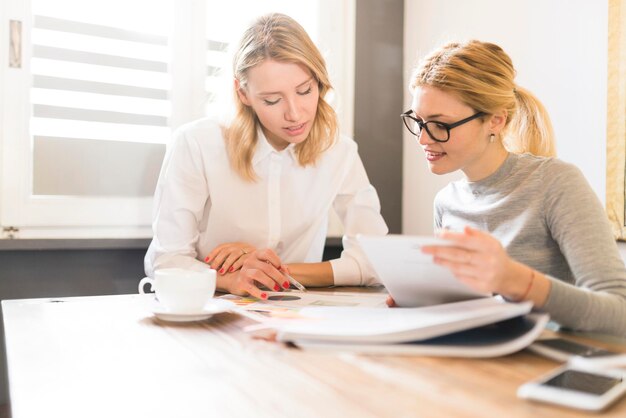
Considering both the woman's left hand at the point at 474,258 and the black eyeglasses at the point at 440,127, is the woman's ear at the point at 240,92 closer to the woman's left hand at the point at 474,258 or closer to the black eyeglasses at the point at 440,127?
the black eyeglasses at the point at 440,127

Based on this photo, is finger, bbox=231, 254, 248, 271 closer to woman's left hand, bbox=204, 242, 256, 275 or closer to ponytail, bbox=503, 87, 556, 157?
woman's left hand, bbox=204, 242, 256, 275

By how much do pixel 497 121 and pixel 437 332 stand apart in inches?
27.1

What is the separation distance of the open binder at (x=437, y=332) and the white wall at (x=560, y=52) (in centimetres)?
121

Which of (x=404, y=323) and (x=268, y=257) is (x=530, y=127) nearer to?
(x=268, y=257)

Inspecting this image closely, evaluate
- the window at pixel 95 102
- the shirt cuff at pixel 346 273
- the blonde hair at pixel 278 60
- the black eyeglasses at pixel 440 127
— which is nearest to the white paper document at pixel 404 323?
the black eyeglasses at pixel 440 127

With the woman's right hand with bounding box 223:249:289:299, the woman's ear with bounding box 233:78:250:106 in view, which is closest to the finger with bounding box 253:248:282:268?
the woman's right hand with bounding box 223:249:289:299

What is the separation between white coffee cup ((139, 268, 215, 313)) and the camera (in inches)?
35.4

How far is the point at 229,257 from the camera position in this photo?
4.48 ft

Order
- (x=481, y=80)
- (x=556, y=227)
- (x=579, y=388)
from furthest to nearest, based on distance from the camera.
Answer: (x=481, y=80), (x=556, y=227), (x=579, y=388)

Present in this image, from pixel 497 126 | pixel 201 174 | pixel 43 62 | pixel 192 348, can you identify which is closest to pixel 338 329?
pixel 192 348

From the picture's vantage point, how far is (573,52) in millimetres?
1886

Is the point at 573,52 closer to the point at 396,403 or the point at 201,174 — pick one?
the point at 201,174

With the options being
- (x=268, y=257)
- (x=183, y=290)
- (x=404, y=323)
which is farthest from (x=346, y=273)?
(x=404, y=323)

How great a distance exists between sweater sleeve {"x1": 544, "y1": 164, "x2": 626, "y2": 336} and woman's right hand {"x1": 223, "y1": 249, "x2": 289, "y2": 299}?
0.55 m
